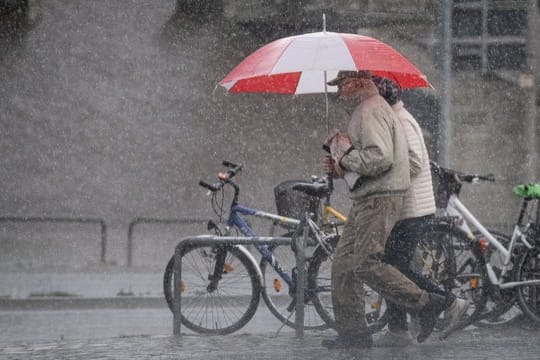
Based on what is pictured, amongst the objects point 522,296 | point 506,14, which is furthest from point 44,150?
point 522,296

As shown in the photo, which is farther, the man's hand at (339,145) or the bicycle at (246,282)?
the bicycle at (246,282)

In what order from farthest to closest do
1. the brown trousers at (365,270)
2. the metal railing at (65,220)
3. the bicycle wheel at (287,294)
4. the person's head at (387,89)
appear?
the metal railing at (65,220)
the bicycle wheel at (287,294)
the person's head at (387,89)
the brown trousers at (365,270)

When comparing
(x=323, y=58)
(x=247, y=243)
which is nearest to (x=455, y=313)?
(x=247, y=243)

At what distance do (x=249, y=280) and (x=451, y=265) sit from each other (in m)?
1.49

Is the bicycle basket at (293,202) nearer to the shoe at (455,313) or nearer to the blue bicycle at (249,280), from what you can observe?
the blue bicycle at (249,280)

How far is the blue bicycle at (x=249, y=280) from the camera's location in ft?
27.1

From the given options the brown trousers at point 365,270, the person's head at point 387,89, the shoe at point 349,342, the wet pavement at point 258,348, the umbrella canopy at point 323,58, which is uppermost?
the umbrella canopy at point 323,58

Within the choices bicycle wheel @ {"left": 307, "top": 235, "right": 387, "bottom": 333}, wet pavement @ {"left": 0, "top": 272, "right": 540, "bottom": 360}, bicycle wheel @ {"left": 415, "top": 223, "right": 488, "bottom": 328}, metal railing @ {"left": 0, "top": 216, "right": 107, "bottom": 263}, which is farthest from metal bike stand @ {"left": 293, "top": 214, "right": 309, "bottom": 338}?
metal railing @ {"left": 0, "top": 216, "right": 107, "bottom": 263}

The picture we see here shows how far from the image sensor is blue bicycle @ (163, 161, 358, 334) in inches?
325

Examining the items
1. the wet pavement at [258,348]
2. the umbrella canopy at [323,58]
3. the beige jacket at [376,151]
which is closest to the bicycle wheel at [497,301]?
the wet pavement at [258,348]

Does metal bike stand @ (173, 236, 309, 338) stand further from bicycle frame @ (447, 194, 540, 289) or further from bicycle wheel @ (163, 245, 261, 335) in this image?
bicycle frame @ (447, 194, 540, 289)

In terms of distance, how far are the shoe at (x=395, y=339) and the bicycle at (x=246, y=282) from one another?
59 cm

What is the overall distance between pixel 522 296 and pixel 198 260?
2.41 m

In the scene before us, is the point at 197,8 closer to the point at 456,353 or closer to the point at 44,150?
the point at 44,150
